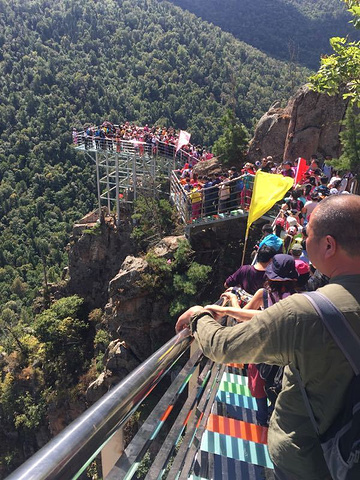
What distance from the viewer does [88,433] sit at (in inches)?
55.2

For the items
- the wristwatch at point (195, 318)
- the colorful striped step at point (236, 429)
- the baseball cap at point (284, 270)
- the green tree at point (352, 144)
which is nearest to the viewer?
the wristwatch at point (195, 318)

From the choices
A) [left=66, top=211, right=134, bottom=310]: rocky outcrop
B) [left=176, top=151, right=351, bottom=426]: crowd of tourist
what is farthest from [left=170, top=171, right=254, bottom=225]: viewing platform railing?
[left=66, top=211, right=134, bottom=310]: rocky outcrop

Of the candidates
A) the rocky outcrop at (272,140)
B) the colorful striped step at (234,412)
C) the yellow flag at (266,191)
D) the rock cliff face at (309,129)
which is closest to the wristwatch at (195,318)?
the colorful striped step at (234,412)

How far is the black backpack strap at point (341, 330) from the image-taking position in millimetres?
1438

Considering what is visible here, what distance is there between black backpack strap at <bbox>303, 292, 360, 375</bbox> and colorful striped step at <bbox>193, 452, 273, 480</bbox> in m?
1.53

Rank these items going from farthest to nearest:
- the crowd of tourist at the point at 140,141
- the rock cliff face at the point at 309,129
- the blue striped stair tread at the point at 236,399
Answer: the crowd of tourist at the point at 140,141
the rock cliff face at the point at 309,129
the blue striped stair tread at the point at 236,399

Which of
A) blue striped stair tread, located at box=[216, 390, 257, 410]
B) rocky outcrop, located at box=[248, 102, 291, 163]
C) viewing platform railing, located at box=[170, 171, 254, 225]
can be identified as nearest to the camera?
blue striped stair tread, located at box=[216, 390, 257, 410]

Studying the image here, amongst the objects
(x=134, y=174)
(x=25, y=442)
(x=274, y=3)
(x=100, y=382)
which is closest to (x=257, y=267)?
(x=100, y=382)

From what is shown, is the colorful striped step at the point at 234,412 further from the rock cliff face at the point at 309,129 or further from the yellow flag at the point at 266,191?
the rock cliff face at the point at 309,129

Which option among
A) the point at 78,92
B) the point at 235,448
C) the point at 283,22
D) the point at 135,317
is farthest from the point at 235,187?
the point at 283,22

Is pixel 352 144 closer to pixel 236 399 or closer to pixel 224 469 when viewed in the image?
pixel 236 399

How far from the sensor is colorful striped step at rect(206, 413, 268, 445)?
301 cm

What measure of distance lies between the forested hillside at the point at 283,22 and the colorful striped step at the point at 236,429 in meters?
131

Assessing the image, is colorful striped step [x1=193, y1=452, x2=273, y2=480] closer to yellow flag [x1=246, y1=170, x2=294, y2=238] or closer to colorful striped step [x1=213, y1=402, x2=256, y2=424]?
colorful striped step [x1=213, y1=402, x2=256, y2=424]
